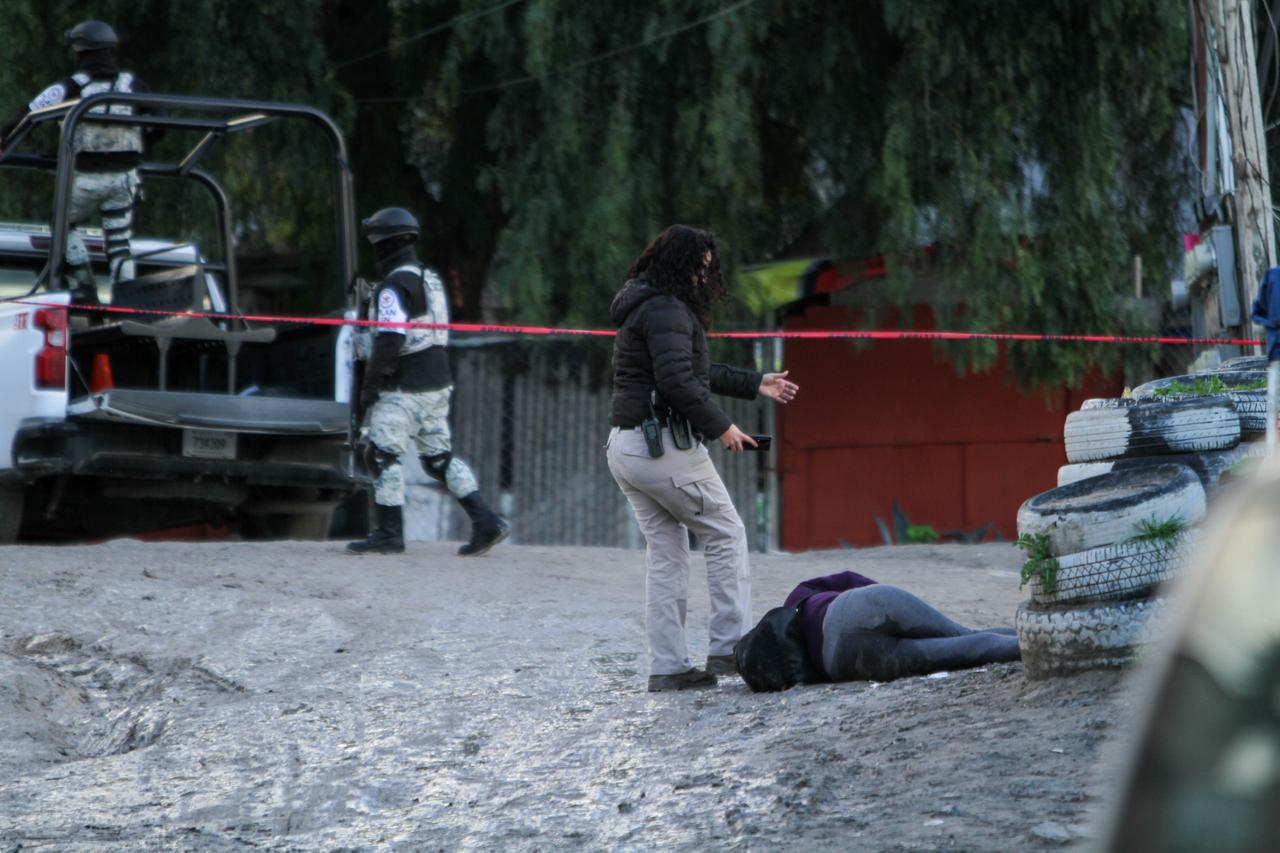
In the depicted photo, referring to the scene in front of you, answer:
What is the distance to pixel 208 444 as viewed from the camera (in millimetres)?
9625

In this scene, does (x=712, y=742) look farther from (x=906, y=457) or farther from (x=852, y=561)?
(x=906, y=457)

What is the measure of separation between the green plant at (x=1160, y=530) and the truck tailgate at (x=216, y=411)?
19.1ft

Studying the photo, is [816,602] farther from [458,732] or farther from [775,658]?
[458,732]

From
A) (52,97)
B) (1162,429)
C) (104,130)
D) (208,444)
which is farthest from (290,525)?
(1162,429)

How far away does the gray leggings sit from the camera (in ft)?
19.1

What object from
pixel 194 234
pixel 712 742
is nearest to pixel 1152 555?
pixel 712 742

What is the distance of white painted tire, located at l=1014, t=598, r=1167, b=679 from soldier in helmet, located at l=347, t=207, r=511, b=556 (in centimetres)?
479

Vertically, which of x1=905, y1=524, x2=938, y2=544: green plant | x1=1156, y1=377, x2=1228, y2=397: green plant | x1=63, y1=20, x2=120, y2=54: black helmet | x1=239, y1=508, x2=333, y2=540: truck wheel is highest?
x1=63, y1=20, x2=120, y2=54: black helmet

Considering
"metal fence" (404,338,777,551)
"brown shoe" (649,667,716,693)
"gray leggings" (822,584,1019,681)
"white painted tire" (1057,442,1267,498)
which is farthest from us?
A: "metal fence" (404,338,777,551)

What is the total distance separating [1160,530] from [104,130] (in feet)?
23.5

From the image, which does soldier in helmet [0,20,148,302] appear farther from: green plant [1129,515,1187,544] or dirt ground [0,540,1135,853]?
green plant [1129,515,1187,544]

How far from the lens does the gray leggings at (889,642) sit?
583cm

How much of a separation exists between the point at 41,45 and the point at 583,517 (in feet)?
18.4

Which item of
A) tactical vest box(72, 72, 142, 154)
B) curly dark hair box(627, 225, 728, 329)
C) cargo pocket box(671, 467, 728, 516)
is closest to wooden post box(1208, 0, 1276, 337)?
curly dark hair box(627, 225, 728, 329)
